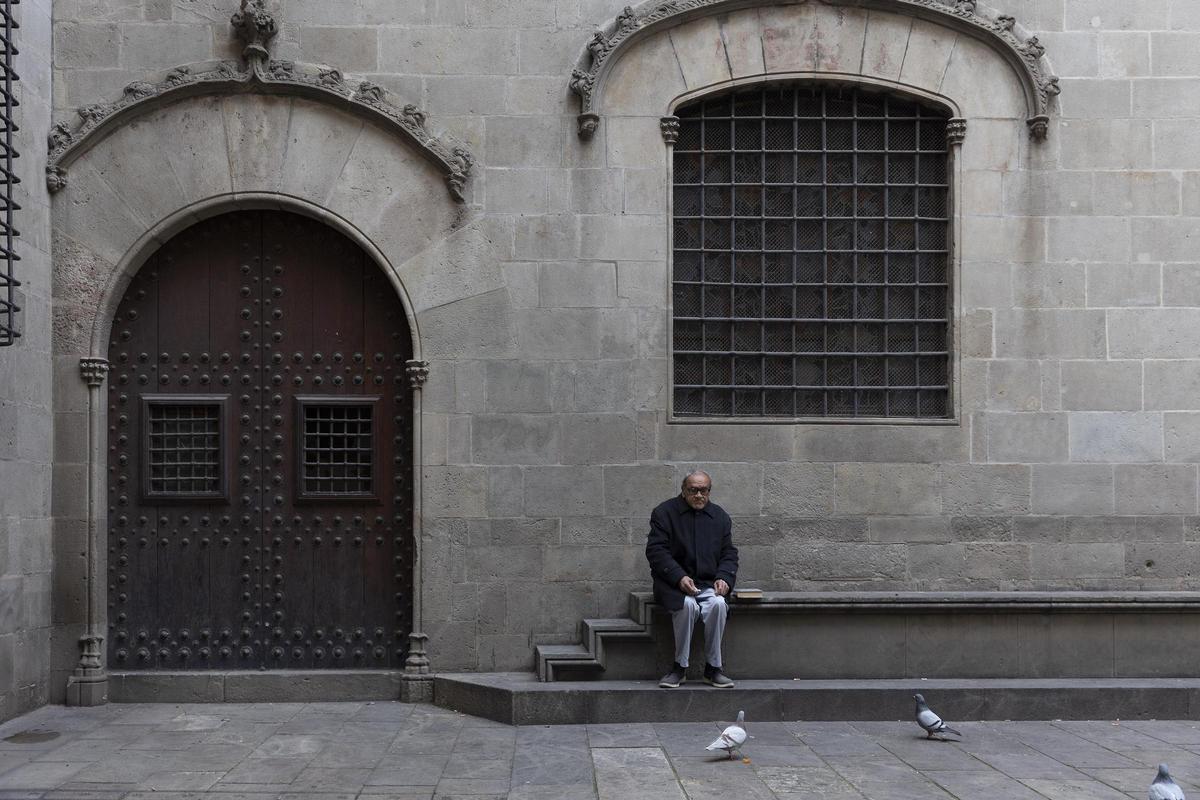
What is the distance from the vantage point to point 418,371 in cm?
949

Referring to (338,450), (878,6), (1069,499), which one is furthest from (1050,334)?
(338,450)

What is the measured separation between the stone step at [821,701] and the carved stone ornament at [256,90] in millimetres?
4080

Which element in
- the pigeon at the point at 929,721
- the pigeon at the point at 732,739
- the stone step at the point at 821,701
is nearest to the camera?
the pigeon at the point at 732,739

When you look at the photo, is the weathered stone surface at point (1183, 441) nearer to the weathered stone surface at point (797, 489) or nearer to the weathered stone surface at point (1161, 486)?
the weathered stone surface at point (1161, 486)

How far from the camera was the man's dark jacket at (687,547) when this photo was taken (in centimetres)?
877

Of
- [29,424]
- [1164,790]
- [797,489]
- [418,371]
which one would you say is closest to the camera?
[1164,790]

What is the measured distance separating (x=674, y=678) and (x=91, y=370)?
5.28 m

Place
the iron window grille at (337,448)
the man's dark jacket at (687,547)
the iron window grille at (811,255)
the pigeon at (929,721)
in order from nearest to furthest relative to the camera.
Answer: the pigeon at (929,721)
the man's dark jacket at (687,547)
the iron window grille at (337,448)
the iron window grille at (811,255)

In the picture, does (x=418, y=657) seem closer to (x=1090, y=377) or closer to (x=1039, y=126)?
(x=1090, y=377)

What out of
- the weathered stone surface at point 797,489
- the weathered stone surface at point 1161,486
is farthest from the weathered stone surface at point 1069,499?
the weathered stone surface at point 797,489

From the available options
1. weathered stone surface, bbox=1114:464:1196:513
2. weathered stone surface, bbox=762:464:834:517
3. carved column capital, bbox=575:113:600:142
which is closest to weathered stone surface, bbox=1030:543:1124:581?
weathered stone surface, bbox=1114:464:1196:513

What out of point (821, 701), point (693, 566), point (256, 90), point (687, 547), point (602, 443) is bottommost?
point (821, 701)

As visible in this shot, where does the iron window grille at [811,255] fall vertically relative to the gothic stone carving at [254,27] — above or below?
below

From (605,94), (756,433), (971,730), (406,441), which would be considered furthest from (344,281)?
(971,730)
